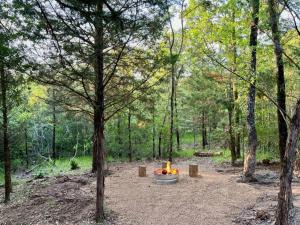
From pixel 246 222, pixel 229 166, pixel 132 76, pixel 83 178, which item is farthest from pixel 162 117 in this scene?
pixel 246 222

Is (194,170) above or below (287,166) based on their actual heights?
below

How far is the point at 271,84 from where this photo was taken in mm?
11188

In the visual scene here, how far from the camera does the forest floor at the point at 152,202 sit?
7801mm

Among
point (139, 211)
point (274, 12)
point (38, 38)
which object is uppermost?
point (274, 12)

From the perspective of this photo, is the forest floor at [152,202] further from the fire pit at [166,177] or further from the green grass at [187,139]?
the green grass at [187,139]

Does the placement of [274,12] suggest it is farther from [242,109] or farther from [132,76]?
[242,109]

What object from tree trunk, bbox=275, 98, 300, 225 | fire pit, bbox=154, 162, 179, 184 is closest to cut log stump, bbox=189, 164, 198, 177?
fire pit, bbox=154, 162, 179, 184

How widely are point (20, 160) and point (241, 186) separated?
19880 millimetres

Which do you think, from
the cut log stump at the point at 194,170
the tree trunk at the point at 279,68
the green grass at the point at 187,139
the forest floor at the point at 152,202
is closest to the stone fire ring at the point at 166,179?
the forest floor at the point at 152,202

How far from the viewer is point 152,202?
928 centimetres

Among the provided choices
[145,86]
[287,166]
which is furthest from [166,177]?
[287,166]

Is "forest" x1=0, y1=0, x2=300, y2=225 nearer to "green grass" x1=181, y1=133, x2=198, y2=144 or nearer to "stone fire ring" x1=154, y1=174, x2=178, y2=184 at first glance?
"stone fire ring" x1=154, y1=174, x2=178, y2=184

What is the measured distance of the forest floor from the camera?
7801 mm

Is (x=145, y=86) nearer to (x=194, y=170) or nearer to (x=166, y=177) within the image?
(x=166, y=177)
